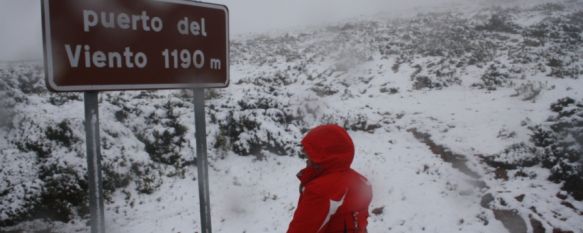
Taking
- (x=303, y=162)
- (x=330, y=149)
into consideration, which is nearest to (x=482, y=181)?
(x=303, y=162)

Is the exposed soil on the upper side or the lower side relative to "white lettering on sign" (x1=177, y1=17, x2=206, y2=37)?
lower

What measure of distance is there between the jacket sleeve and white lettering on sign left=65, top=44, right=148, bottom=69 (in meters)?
1.19

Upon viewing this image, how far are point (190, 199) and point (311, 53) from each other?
15.5 metres

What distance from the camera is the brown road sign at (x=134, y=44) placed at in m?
1.65

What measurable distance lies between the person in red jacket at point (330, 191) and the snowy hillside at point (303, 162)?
12.1ft

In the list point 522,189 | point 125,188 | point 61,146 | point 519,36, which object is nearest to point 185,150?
point 125,188

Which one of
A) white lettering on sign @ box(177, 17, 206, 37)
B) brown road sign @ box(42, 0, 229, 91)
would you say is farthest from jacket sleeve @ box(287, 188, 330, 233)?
white lettering on sign @ box(177, 17, 206, 37)

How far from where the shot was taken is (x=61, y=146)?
21.3 feet

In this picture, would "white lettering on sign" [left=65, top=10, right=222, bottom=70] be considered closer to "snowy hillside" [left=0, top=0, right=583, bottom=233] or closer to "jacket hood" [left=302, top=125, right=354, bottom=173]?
"jacket hood" [left=302, top=125, right=354, bottom=173]

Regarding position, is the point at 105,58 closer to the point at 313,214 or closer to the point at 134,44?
the point at 134,44

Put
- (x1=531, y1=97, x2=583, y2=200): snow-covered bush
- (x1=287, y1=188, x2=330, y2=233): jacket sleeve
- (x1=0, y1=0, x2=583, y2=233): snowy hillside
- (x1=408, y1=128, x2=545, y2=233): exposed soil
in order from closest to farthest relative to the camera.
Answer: (x1=287, y1=188, x2=330, y2=233): jacket sleeve
(x1=408, y1=128, x2=545, y2=233): exposed soil
(x1=0, y1=0, x2=583, y2=233): snowy hillside
(x1=531, y1=97, x2=583, y2=200): snow-covered bush

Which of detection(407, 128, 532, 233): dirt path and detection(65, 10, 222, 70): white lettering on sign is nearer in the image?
detection(65, 10, 222, 70): white lettering on sign

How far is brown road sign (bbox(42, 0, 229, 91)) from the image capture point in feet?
5.41

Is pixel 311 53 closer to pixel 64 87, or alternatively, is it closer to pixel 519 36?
pixel 519 36
